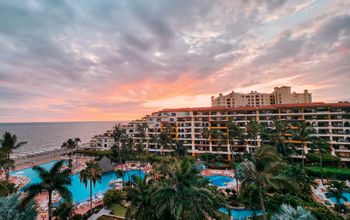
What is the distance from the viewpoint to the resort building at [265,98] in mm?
85250

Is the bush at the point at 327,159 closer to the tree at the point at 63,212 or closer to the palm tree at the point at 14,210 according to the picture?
the tree at the point at 63,212

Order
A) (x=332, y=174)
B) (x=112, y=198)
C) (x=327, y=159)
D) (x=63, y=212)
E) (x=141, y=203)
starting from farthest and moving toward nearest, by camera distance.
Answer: (x=327, y=159)
(x=332, y=174)
(x=112, y=198)
(x=63, y=212)
(x=141, y=203)

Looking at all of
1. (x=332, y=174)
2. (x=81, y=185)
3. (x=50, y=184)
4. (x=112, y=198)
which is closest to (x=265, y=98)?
(x=332, y=174)

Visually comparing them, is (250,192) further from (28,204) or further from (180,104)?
(180,104)

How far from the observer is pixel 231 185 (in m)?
33.5

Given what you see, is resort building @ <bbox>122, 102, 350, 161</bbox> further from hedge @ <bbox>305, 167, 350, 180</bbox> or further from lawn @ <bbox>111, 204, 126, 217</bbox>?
lawn @ <bbox>111, 204, 126, 217</bbox>

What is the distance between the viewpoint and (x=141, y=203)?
1364 cm

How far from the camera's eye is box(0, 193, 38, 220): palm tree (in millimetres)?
12062

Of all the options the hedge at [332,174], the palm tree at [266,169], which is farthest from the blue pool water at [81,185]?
the hedge at [332,174]

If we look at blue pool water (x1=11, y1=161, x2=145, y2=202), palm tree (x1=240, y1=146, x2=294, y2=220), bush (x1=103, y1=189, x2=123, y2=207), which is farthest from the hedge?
bush (x1=103, y1=189, x2=123, y2=207)

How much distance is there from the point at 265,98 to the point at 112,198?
89.4 meters

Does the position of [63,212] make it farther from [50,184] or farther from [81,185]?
[81,185]

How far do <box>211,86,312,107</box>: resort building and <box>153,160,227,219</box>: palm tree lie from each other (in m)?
82.7

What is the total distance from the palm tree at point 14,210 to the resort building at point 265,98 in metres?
87.4
